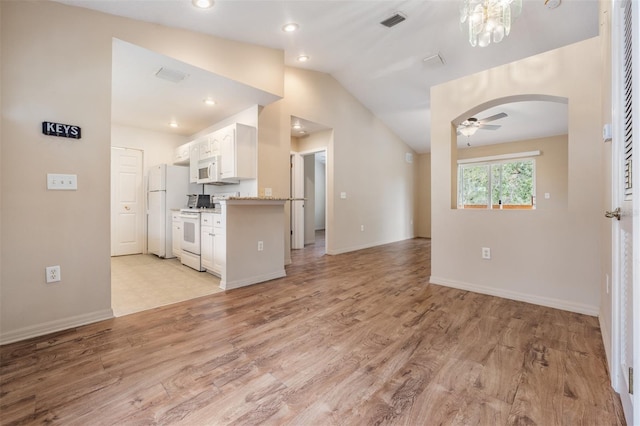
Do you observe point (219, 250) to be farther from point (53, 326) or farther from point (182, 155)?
point (182, 155)

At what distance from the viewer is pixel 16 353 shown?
1834 millimetres

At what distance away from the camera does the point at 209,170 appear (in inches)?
175

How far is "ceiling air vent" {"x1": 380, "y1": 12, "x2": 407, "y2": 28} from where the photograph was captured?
10.8ft

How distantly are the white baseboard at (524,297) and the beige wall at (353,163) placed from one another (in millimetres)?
2518

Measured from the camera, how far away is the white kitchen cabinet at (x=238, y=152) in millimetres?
3951

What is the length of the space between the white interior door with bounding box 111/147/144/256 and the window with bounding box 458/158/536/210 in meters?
7.15

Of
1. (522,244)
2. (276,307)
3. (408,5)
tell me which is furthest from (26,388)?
(408,5)

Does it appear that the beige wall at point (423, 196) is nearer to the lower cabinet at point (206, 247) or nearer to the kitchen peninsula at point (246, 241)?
the kitchen peninsula at point (246, 241)

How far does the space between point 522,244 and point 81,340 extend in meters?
3.97

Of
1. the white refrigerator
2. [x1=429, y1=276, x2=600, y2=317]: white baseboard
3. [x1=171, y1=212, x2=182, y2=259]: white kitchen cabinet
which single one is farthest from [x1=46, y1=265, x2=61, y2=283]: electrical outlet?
[x1=429, y1=276, x2=600, y2=317]: white baseboard

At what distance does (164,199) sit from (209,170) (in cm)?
123

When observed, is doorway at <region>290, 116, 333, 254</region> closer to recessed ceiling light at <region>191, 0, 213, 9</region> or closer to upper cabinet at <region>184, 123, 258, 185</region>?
upper cabinet at <region>184, 123, 258, 185</region>

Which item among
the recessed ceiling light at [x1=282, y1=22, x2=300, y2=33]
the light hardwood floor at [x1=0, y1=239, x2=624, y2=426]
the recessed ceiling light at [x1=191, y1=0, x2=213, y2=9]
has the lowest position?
the light hardwood floor at [x1=0, y1=239, x2=624, y2=426]

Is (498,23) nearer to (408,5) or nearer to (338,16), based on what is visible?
(408,5)
